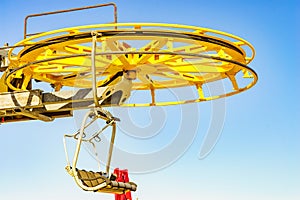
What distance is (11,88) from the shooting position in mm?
8992

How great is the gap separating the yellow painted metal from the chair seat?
5.22 ft

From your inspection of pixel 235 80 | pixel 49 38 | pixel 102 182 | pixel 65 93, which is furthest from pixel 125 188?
pixel 235 80

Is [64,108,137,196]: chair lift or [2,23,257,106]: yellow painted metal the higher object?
[2,23,257,106]: yellow painted metal

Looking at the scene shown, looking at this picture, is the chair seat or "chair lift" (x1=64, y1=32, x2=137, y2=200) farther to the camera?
the chair seat

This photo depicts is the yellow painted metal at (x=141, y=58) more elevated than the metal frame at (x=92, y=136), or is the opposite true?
the yellow painted metal at (x=141, y=58)

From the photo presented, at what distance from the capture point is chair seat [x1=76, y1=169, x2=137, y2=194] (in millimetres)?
6996

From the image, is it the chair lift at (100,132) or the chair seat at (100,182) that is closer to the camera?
the chair lift at (100,132)

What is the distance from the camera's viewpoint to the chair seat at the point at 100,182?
7.00 metres

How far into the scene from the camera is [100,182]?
735 cm

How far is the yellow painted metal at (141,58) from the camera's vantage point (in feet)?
23.1

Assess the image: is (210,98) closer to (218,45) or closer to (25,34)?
(218,45)

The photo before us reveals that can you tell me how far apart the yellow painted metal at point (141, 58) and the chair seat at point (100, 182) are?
1591 millimetres

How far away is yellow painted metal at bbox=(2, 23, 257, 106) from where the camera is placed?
7035 mm

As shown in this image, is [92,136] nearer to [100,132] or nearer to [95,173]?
[100,132]
